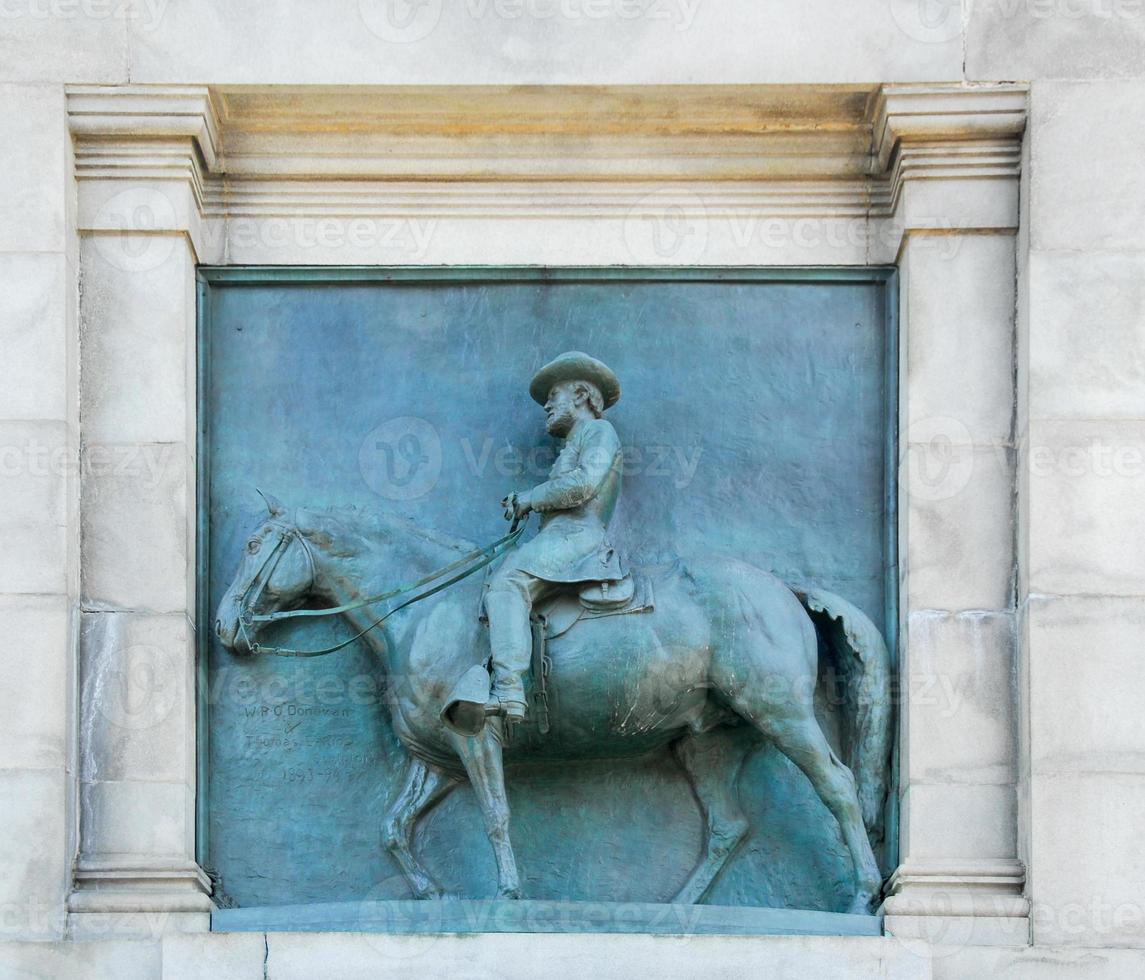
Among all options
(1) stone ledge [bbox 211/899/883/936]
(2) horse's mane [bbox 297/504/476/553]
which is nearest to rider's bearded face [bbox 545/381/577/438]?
(2) horse's mane [bbox 297/504/476/553]

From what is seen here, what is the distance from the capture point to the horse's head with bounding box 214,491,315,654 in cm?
1524

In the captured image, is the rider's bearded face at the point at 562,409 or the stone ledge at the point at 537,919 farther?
the rider's bearded face at the point at 562,409

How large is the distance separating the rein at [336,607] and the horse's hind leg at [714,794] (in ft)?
4.59

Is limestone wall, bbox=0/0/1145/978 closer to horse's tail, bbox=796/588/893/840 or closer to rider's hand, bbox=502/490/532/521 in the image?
horse's tail, bbox=796/588/893/840

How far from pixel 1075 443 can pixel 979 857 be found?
214cm

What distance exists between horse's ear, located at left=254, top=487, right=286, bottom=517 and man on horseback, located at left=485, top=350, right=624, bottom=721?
48.2 inches

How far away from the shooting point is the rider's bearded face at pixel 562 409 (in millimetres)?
15469

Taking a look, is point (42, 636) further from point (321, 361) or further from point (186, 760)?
point (321, 361)

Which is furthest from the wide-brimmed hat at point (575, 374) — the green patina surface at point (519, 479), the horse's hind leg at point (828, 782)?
the horse's hind leg at point (828, 782)

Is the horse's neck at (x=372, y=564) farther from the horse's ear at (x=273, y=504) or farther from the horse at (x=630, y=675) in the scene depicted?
the horse's ear at (x=273, y=504)

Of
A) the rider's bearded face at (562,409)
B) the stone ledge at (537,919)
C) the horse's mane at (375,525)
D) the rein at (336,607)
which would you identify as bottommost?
the stone ledge at (537,919)

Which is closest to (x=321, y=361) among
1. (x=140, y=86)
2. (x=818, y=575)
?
(x=140, y=86)

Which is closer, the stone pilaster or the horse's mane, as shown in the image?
the stone pilaster

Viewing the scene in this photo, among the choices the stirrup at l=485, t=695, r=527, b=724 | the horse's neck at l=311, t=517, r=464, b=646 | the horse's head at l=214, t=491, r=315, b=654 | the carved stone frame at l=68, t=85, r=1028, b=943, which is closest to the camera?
the stirrup at l=485, t=695, r=527, b=724
